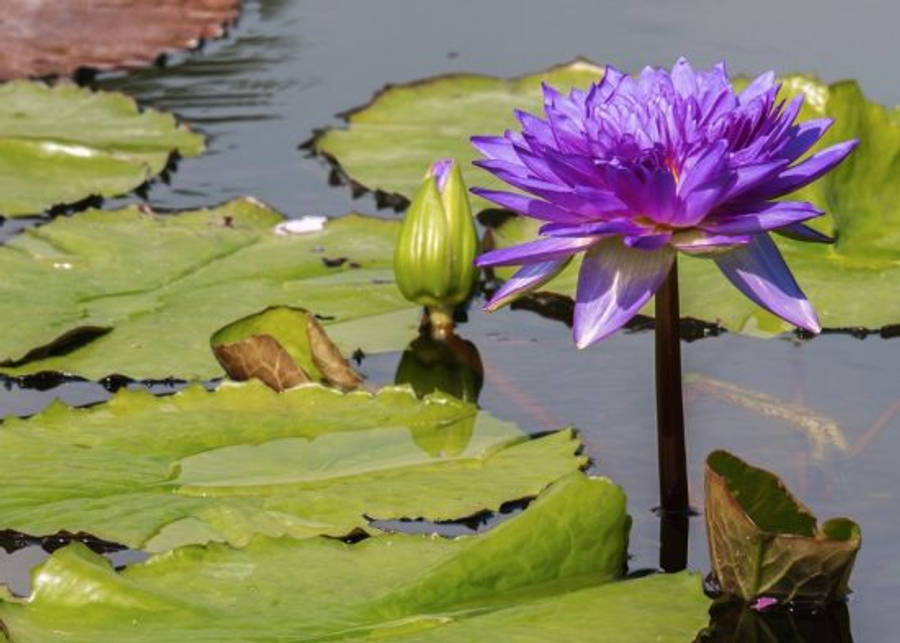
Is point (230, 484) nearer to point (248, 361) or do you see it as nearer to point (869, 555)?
point (248, 361)

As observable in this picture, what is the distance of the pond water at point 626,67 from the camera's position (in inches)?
78.1

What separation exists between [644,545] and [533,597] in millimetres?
280

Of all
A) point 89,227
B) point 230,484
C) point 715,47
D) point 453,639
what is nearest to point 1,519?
point 230,484

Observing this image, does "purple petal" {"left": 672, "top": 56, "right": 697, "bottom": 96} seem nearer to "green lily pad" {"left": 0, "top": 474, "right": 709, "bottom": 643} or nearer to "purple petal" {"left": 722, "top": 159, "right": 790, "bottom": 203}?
"purple petal" {"left": 722, "top": 159, "right": 790, "bottom": 203}

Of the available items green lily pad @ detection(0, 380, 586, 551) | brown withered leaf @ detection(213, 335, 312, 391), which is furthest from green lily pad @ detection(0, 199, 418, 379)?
green lily pad @ detection(0, 380, 586, 551)

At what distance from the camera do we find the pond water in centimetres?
198

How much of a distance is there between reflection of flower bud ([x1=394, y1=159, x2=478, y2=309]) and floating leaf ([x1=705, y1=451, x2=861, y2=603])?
759mm

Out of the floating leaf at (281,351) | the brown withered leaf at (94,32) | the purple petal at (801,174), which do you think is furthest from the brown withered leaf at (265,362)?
the brown withered leaf at (94,32)

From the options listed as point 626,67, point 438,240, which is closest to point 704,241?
point 438,240

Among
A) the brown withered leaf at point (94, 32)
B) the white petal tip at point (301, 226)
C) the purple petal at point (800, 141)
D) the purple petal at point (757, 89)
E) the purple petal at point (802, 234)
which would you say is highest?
the purple petal at point (757, 89)

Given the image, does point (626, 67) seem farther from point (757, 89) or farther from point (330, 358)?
point (757, 89)

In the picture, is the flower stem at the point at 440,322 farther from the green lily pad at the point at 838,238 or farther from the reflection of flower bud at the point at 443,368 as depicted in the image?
the green lily pad at the point at 838,238

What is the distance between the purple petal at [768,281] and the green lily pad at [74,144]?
4.94ft

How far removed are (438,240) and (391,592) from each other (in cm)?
87
